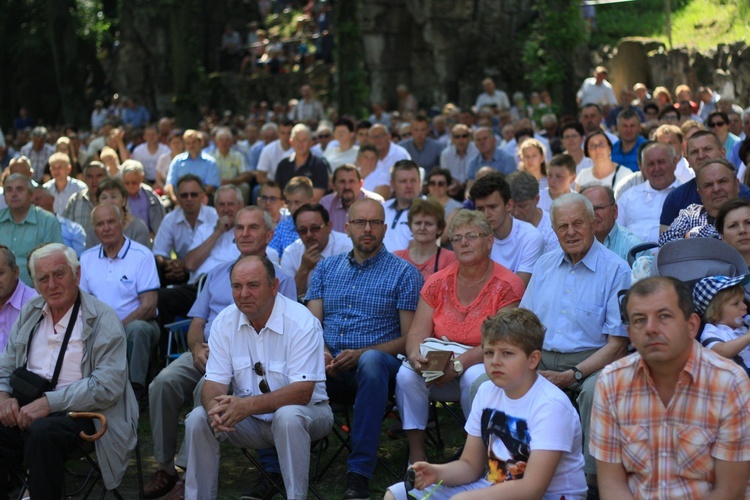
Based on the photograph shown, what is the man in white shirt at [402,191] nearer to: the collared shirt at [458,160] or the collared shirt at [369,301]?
the collared shirt at [369,301]

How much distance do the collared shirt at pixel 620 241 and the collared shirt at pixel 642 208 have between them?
1236 millimetres

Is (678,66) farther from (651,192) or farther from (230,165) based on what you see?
(651,192)

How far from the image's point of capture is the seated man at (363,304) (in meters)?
5.77

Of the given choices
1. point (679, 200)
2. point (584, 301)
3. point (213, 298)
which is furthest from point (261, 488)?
point (679, 200)

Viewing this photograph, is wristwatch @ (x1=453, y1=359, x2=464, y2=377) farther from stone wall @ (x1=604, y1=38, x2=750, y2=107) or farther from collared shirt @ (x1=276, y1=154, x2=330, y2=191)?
stone wall @ (x1=604, y1=38, x2=750, y2=107)

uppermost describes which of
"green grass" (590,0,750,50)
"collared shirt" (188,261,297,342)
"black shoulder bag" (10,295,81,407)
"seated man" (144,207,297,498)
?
"green grass" (590,0,750,50)

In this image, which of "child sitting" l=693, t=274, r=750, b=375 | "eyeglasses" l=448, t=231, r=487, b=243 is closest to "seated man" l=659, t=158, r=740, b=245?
"eyeglasses" l=448, t=231, r=487, b=243

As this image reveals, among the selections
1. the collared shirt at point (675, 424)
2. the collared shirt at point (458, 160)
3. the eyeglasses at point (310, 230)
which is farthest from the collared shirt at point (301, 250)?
the collared shirt at point (458, 160)

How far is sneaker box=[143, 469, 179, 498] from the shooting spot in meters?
5.81

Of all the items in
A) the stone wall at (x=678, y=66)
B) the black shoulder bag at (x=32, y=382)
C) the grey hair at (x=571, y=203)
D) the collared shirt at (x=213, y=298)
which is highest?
the stone wall at (x=678, y=66)

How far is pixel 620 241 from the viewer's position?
620 cm

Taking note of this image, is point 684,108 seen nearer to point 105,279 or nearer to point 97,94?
point 105,279

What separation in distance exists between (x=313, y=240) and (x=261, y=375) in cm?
202

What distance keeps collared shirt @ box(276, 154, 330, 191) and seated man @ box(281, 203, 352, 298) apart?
3.97 m
